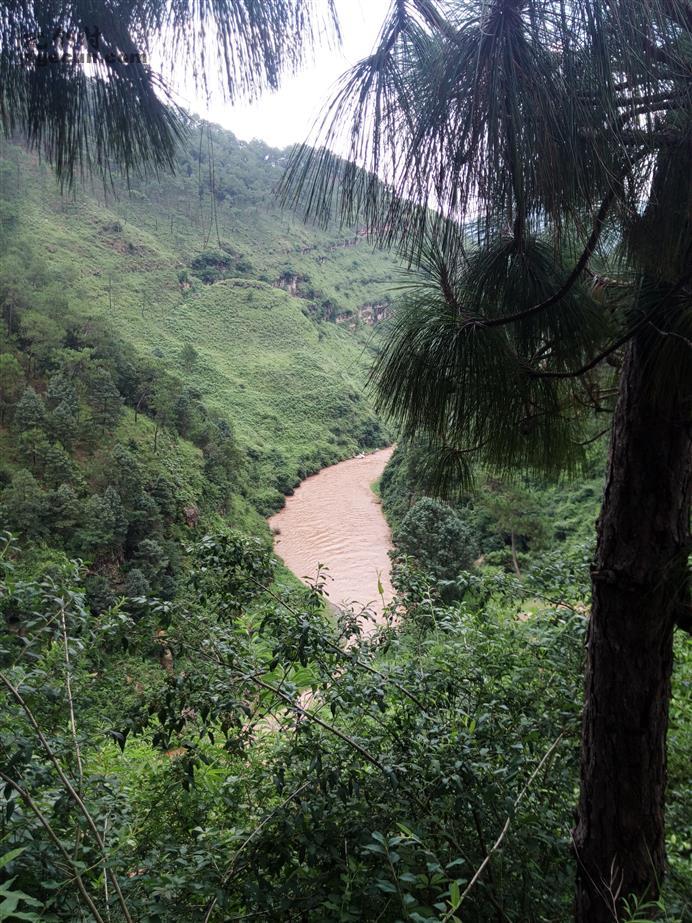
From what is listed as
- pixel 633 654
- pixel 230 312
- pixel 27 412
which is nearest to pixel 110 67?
pixel 633 654

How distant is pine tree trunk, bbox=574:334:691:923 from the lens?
107 cm

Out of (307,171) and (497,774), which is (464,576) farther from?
(307,171)

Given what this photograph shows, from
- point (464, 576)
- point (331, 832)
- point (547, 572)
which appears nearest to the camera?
point (331, 832)

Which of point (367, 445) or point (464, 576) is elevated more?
point (464, 576)

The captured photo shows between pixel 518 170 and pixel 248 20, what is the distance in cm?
36

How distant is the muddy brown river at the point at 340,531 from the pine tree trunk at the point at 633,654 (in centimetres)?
772

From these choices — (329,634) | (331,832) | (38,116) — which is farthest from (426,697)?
(38,116)

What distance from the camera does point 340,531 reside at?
46.6ft

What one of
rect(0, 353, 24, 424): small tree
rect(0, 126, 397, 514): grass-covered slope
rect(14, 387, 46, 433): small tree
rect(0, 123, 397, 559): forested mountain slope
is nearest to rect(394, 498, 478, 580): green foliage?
rect(0, 123, 397, 559): forested mountain slope

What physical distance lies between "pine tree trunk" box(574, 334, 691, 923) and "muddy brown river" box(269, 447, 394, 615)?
772cm

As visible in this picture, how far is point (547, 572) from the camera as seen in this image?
2148 mm

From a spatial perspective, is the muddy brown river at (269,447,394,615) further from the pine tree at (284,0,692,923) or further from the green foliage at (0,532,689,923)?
the pine tree at (284,0,692,923)

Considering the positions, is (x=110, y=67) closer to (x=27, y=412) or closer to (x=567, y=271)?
(x=567, y=271)

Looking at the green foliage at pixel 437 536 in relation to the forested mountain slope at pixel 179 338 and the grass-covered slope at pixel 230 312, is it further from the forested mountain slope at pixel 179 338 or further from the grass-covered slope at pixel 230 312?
the grass-covered slope at pixel 230 312
